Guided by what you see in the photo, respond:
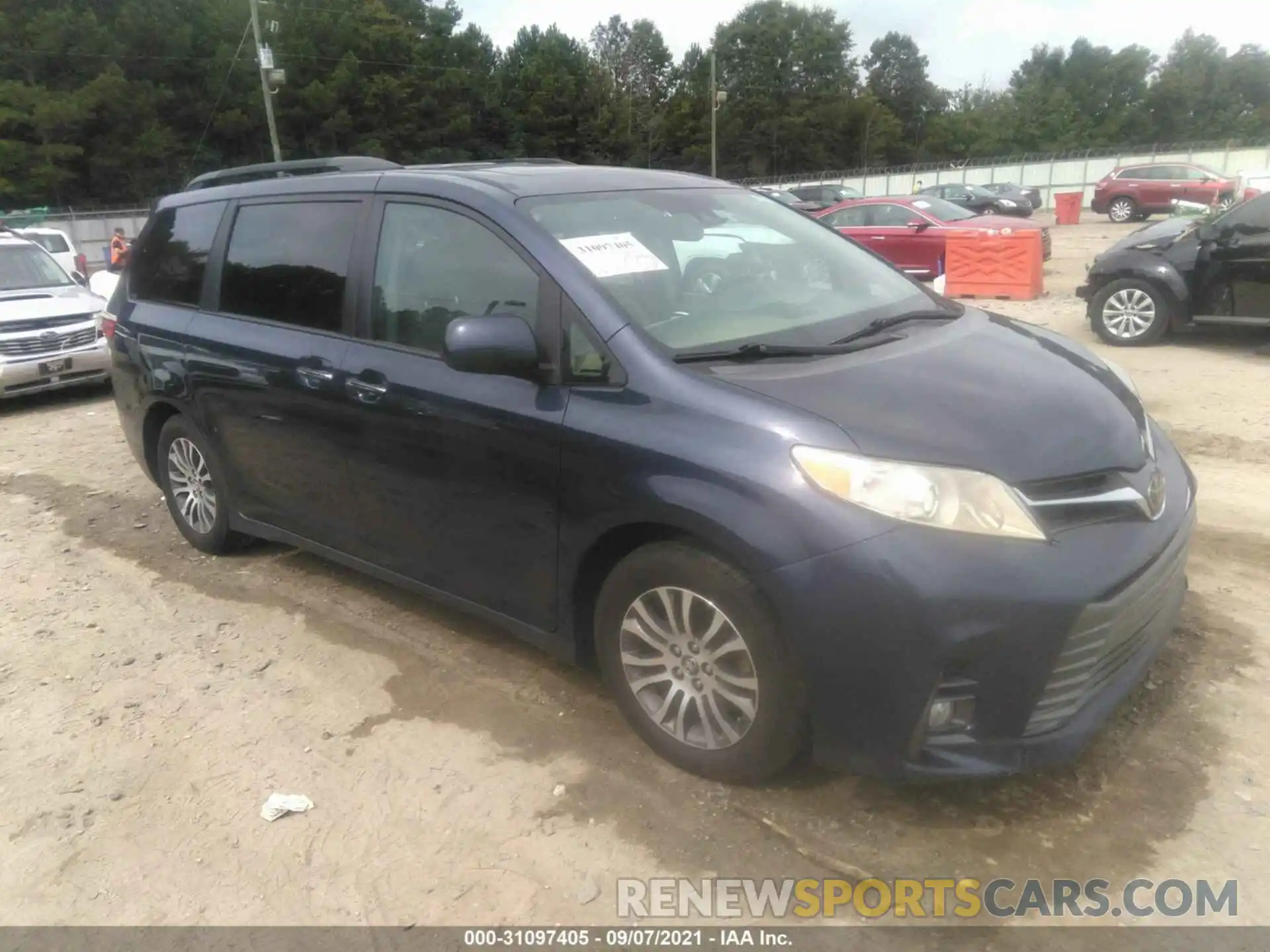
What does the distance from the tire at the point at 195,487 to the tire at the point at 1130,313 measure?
8619 mm

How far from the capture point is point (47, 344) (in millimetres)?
9984

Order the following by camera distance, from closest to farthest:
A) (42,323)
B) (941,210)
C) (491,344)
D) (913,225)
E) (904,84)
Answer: (491,344) < (42,323) < (913,225) < (941,210) < (904,84)

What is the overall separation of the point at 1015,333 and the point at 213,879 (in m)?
3.32

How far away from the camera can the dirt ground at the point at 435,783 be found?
2783mm

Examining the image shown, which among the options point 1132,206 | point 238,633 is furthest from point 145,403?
point 1132,206

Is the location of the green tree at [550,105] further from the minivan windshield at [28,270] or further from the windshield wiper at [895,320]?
the windshield wiper at [895,320]

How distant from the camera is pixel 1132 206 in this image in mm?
30672

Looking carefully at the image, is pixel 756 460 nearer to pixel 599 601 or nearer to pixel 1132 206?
pixel 599 601

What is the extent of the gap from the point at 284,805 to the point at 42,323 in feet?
29.0

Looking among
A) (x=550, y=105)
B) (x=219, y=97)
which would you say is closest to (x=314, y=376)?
(x=219, y=97)

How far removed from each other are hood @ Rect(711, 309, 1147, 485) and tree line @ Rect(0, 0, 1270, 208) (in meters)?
34.3

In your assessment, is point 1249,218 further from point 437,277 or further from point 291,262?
point 291,262

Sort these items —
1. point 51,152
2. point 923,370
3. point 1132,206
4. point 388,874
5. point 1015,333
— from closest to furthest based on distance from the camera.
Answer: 1. point 388,874
2. point 923,370
3. point 1015,333
4. point 1132,206
5. point 51,152

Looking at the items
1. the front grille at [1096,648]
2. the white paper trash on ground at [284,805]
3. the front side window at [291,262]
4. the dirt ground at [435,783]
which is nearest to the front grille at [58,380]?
the dirt ground at [435,783]
